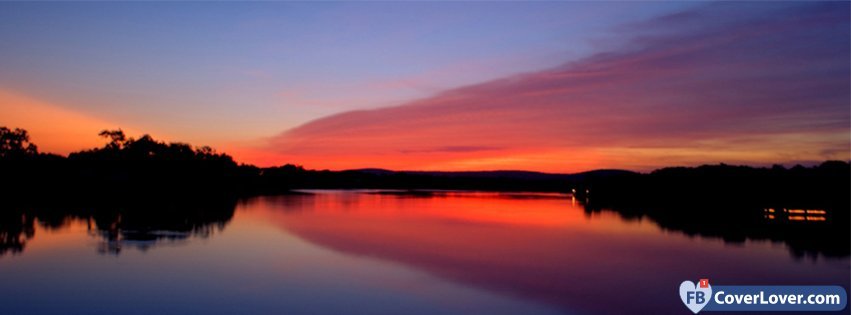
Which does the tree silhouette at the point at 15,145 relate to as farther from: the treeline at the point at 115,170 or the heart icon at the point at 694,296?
the heart icon at the point at 694,296

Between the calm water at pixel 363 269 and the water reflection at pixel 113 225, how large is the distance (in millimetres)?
189

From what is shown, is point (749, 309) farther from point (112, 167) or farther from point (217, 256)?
point (112, 167)

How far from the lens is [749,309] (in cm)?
1566

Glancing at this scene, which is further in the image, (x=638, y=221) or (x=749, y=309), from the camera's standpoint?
(x=638, y=221)

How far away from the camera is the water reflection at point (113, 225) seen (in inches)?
1103

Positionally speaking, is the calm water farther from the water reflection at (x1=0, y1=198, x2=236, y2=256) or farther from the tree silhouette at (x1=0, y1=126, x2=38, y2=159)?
the tree silhouette at (x1=0, y1=126, x2=38, y2=159)

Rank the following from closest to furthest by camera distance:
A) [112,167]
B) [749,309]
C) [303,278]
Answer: [749,309] < [303,278] < [112,167]

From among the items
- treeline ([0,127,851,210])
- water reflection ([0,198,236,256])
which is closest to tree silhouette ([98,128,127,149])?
treeline ([0,127,851,210])

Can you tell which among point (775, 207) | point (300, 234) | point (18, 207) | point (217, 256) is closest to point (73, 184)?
point (18, 207)

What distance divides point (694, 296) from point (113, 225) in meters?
33.1

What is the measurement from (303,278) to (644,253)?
16.6m

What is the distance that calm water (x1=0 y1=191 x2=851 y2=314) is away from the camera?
16.2m

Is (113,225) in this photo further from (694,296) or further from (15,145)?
(15,145)

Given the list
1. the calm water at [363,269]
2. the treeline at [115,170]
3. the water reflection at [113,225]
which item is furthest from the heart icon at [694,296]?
the treeline at [115,170]
